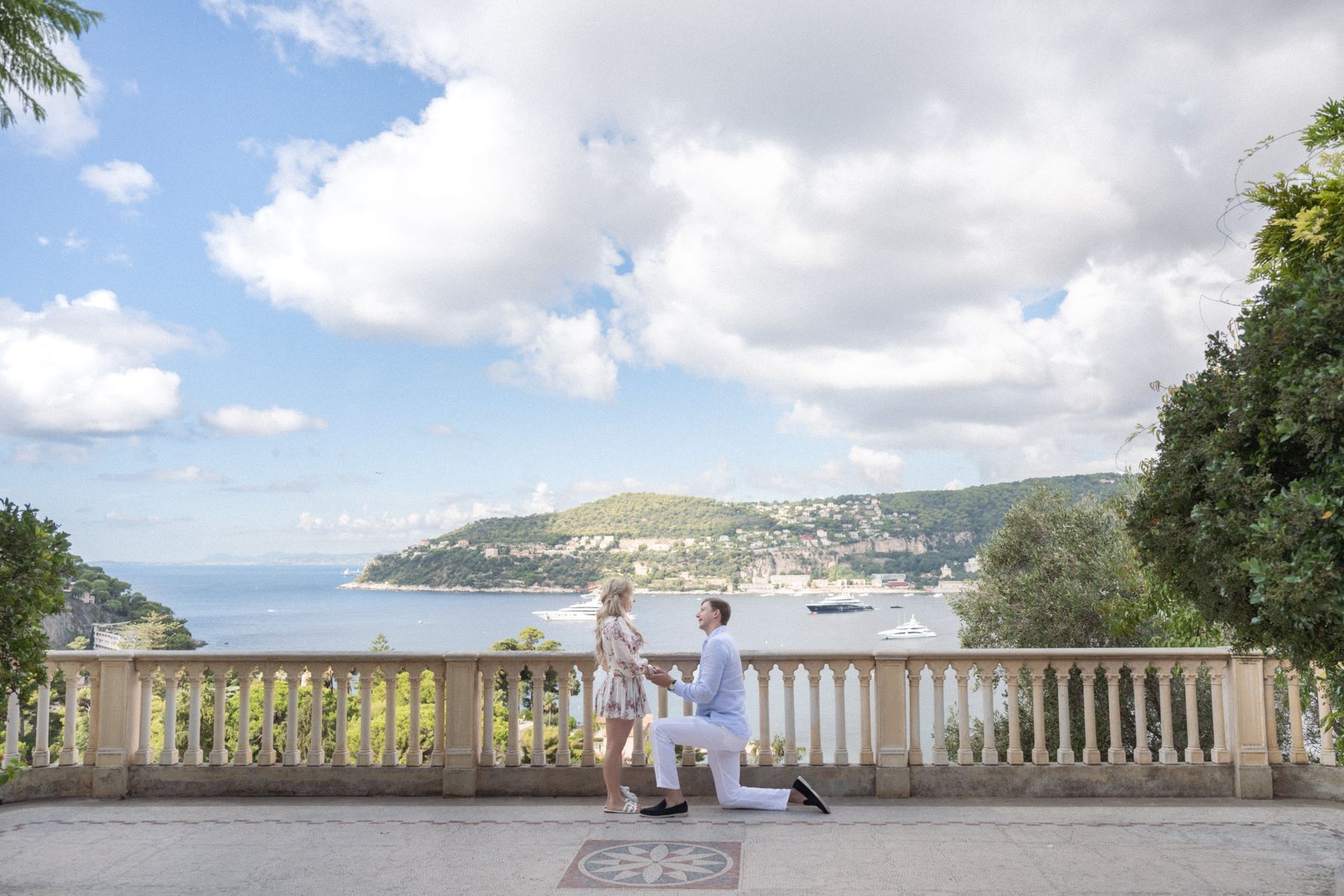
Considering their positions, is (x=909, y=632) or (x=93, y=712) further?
(x=909, y=632)

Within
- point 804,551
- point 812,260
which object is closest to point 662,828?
point 812,260

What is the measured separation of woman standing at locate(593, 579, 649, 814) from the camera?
6180mm

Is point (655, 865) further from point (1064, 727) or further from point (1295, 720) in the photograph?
point (1295, 720)

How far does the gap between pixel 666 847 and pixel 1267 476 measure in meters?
3.65

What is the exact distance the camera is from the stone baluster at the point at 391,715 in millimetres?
6617

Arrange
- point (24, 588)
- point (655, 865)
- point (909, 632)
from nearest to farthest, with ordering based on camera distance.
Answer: point (24, 588) → point (655, 865) → point (909, 632)

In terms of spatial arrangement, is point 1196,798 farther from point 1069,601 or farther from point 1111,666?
point 1069,601

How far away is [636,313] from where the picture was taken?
10656cm

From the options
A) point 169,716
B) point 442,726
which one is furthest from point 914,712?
point 169,716

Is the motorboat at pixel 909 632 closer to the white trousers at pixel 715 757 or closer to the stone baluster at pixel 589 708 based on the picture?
the stone baluster at pixel 589 708

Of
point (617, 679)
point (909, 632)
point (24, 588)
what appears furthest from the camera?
point (909, 632)

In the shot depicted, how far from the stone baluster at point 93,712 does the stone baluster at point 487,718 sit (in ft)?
9.02

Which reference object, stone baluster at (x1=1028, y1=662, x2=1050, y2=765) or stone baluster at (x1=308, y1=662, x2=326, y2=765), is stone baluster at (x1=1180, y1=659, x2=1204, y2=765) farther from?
stone baluster at (x1=308, y1=662, x2=326, y2=765)

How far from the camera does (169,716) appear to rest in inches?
262
